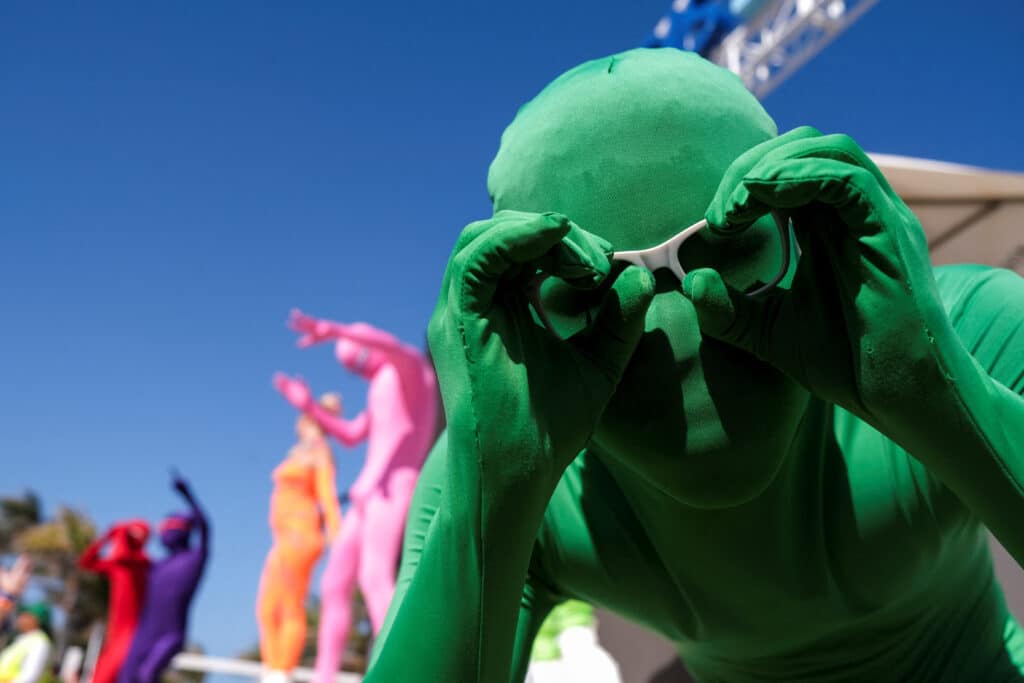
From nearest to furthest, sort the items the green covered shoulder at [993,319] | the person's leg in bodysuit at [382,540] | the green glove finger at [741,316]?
1. the green glove finger at [741,316]
2. the green covered shoulder at [993,319]
3. the person's leg in bodysuit at [382,540]

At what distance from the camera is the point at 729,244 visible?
1.12m

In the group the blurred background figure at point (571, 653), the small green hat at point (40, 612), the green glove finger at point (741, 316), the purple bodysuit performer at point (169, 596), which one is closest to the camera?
the green glove finger at point (741, 316)

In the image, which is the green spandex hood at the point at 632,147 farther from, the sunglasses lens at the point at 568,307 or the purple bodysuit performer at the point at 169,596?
the purple bodysuit performer at the point at 169,596

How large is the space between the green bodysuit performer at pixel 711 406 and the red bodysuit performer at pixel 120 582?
16.6 ft

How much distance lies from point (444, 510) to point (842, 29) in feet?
30.8

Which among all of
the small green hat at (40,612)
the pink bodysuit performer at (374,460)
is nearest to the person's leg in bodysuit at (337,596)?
the pink bodysuit performer at (374,460)

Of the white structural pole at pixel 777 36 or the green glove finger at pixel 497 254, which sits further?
the white structural pole at pixel 777 36

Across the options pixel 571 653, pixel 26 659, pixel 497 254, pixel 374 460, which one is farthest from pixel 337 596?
pixel 497 254

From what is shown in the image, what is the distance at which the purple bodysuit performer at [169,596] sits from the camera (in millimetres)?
5629

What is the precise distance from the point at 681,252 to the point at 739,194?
147 mm

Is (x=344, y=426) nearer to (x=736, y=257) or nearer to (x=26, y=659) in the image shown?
(x=26, y=659)

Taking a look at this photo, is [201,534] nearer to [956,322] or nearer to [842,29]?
[956,322]

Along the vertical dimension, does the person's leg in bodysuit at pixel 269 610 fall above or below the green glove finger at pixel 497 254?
below

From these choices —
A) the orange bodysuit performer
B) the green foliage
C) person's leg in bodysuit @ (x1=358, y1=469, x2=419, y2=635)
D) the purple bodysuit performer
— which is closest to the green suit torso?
person's leg in bodysuit @ (x1=358, y1=469, x2=419, y2=635)
